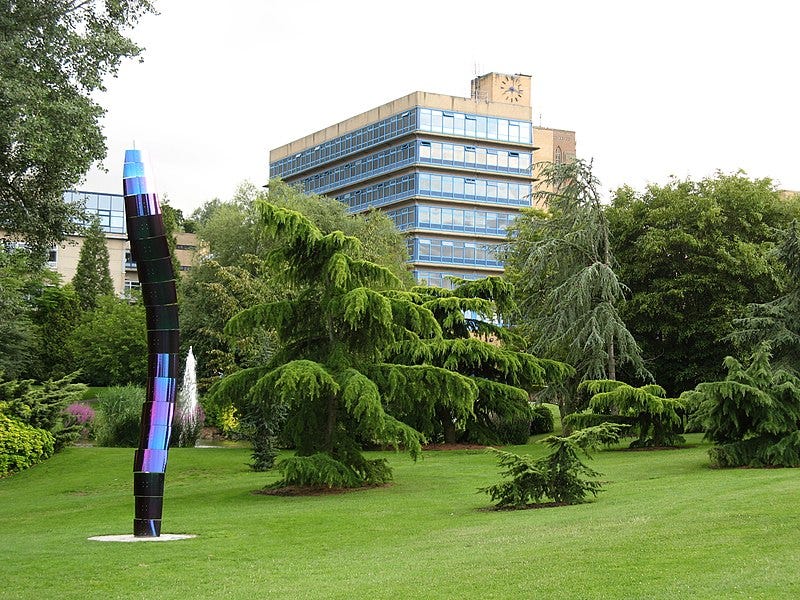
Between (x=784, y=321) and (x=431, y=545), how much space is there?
21409 millimetres

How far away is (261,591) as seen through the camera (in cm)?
1138

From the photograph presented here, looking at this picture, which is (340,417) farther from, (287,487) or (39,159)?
(39,159)

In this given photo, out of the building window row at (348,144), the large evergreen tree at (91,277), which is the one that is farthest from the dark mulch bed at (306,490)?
the building window row at (348,144)

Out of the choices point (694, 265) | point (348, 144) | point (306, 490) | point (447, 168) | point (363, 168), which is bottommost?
point (306, 490)

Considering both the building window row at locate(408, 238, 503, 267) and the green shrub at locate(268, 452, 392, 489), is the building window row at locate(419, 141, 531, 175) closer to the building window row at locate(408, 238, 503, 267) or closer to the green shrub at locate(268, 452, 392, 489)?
the building window row at locate(408, 238, 503, 267)

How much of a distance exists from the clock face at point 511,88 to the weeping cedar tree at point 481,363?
59.8 m

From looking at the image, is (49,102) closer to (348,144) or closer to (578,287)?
(578,287)

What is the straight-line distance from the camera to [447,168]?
299 feet

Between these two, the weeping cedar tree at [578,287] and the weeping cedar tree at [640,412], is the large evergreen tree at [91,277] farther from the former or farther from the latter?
the weeping cedar tree at [640,412]

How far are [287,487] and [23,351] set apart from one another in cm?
4070

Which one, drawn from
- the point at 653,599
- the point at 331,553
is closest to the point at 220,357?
the point at 331,553

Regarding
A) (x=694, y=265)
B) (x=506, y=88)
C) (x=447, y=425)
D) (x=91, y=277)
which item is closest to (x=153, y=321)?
(x=447, y=425)

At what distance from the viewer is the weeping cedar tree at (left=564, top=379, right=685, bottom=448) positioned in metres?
30.4

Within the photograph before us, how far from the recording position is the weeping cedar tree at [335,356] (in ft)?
75.4
